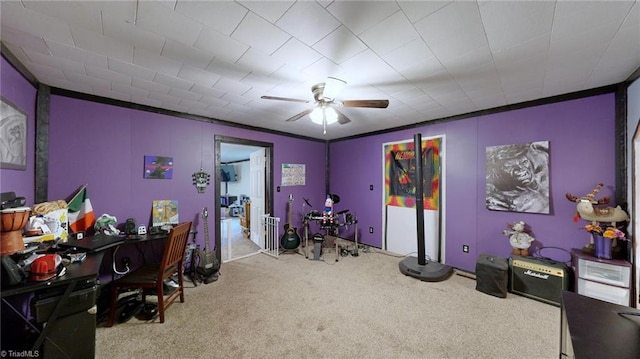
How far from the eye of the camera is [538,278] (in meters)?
2.45

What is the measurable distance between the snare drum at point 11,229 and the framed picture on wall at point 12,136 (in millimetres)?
534

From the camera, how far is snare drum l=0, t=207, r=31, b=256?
138 centimetres

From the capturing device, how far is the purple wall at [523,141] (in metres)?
2.38

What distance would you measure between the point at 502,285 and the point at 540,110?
2.15 metres

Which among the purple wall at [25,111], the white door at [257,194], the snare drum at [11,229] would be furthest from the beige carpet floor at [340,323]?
the white door at [257,194]

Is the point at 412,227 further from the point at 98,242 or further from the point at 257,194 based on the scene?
the point at 98,242

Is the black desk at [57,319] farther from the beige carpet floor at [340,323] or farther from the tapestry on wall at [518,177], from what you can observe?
the tapestry on wall at [518,177]

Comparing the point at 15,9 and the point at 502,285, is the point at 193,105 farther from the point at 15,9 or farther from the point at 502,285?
the point at 502,285

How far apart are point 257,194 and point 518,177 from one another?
4.27 m

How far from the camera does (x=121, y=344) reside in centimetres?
182

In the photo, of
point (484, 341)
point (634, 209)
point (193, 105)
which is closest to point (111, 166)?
point (193, 105)

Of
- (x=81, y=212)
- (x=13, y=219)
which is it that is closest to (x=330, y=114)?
(x=13, y=219)

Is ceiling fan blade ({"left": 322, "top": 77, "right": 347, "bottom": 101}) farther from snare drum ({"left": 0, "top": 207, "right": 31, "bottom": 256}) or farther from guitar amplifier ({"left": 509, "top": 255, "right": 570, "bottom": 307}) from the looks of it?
guitar amplifier ({"left": 509, "top": 255, "right": 570, "bottom": 307})

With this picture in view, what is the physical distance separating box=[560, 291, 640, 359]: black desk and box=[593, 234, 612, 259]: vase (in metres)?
1.65
